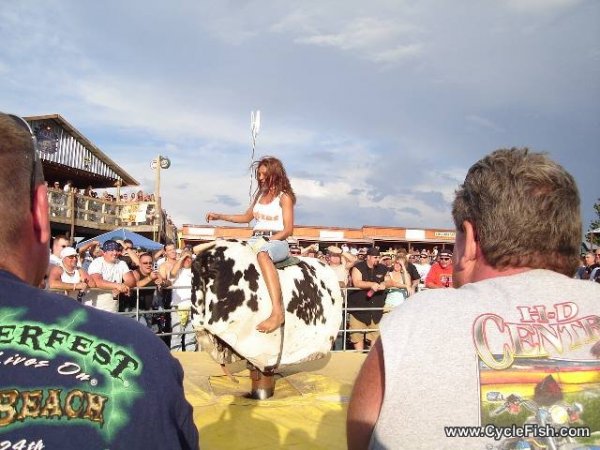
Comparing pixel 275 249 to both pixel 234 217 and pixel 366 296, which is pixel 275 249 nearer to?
pixel 234 217

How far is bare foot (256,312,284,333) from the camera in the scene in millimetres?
4773

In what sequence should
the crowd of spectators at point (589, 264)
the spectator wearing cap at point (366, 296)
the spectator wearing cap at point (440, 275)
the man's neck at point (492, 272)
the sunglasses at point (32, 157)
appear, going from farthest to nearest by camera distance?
the crowd of spectators at point (589, 264) < the spectator wearing cap at point (440, 275) < the spectator wearing cap at point (366, 296) < the man's neck at point (492, 272) < the sunglasses at point (32, 157)

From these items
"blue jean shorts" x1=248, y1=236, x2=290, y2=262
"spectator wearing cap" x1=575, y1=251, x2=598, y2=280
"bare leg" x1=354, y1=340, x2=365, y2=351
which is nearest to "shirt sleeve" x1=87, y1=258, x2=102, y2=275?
"blue jean shorts" x1=248, y1=236, x2=290, y2=262

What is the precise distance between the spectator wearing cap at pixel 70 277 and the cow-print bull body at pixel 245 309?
272 centimetres

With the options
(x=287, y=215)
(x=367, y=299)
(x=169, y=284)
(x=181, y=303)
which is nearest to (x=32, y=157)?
(x=287, y=215)

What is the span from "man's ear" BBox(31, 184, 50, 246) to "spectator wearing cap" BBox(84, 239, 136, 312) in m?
6.25

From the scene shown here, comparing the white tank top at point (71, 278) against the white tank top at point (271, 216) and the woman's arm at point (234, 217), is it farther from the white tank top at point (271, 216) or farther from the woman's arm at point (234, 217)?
the white tank top at point (271, 216)

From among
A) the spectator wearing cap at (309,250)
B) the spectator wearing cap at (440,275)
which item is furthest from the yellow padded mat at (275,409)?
the spectator wearing cap at (440,275)

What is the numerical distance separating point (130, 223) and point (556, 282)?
25400mm

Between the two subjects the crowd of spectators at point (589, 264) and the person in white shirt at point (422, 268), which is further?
the person in white shirt at point (422, 268)

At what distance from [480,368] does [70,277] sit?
6751 millimetres

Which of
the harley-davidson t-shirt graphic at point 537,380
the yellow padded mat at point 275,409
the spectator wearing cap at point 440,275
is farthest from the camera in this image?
the spectator wearing cap at point 440,275

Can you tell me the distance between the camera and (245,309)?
4.77 meters

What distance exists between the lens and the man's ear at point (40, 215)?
129cm
